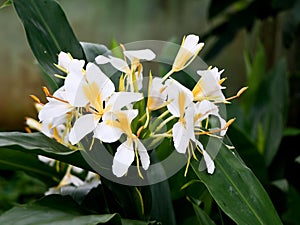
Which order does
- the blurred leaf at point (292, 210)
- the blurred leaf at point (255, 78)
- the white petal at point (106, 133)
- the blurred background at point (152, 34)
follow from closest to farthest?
the white petal at point (106, 133)
the blurred leaf at point (292, 210)
the blurred leaf at point (255, 78)
the blurred background at point (152, 34)

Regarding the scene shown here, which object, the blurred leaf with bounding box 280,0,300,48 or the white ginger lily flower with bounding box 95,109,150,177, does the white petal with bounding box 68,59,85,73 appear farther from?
the blurred leaf with bounding box 280,0,300,48

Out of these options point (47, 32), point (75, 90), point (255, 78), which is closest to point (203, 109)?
point (75, 90)

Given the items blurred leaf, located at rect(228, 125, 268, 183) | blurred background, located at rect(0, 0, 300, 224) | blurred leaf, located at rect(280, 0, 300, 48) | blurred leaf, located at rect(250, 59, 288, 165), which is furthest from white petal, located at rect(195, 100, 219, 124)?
blurred background, located at rect(0, 0, 300, 224)

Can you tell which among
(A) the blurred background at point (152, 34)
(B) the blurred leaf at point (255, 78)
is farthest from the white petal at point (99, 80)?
(A) the blurred background at point (152, 34)

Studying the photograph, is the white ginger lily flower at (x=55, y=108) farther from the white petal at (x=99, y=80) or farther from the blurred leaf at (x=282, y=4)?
the blurred leaf at (x=282, y=4)

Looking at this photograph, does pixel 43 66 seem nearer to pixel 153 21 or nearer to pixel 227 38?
pixel 227 38

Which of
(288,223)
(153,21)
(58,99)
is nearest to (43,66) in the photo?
(58,99)

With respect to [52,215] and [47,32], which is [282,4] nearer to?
[47,32]
